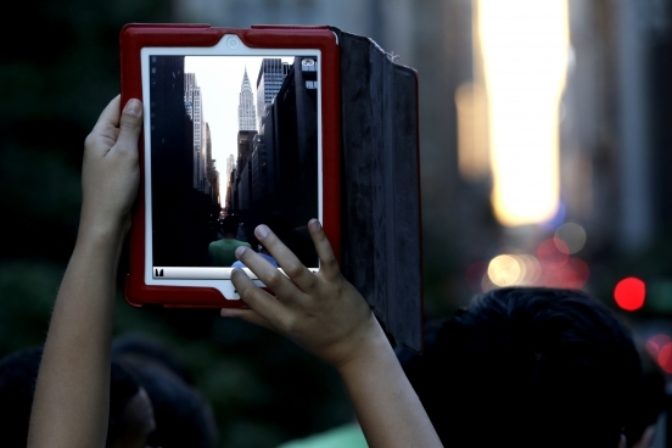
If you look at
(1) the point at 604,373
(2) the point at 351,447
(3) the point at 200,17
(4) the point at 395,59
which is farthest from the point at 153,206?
(3) the point at 200,17

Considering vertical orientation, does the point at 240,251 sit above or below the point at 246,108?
below

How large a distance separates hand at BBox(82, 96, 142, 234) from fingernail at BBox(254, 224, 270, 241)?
223mm

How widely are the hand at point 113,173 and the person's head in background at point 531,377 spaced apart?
0.72 metres

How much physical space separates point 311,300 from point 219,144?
0.33m

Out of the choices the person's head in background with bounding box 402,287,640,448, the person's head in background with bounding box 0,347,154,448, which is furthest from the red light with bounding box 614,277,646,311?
the person's head in background with bounding box 402,287,640,448

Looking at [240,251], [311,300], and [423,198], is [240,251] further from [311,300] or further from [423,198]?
[423,198]

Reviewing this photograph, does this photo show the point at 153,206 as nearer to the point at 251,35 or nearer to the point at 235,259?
the point at 235,259

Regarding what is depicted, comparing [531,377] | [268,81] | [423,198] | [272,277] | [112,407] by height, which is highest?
[268,81]

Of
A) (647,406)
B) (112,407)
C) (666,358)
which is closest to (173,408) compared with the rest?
(112,407)

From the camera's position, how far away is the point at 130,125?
206 cm

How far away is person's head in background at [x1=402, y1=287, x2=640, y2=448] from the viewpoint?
238 centimetres

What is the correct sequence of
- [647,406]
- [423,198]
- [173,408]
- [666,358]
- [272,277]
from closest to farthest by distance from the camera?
[272,277]
[647,406]
[173,408]
[666,358]
[423,198]

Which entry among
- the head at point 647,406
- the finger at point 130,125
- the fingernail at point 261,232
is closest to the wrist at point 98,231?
the finger at point 130,125

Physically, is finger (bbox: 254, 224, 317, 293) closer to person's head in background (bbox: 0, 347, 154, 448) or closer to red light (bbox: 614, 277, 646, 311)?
person's head in background (bbox: 0, 347, 154, 448)
